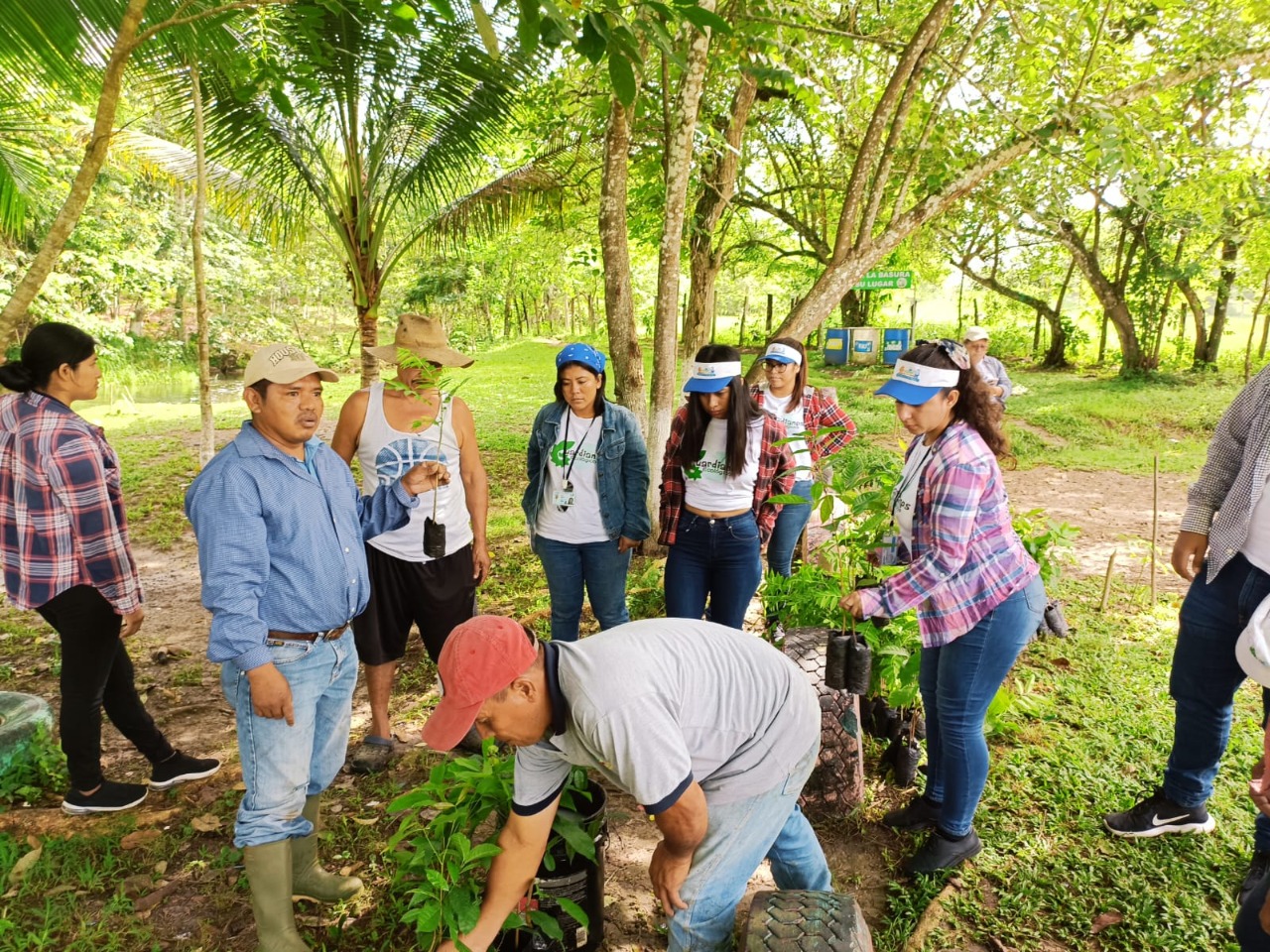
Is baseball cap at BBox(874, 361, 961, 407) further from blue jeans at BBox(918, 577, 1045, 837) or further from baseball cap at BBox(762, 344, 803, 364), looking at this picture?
baseball cap at BBox(762, 344, 803, 364)

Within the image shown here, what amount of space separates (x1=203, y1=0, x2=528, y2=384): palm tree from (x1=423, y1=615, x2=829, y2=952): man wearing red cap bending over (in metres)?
5.48

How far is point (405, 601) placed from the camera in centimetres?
340

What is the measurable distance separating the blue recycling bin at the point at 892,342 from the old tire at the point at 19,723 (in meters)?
18.5

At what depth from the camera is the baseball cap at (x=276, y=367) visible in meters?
2.27

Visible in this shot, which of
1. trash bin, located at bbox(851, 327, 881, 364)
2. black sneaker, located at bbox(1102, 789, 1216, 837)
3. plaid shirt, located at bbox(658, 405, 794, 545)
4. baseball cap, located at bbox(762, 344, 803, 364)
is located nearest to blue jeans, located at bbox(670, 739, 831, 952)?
black sneaker, located at bbox(1102, 789, 1216, 837)

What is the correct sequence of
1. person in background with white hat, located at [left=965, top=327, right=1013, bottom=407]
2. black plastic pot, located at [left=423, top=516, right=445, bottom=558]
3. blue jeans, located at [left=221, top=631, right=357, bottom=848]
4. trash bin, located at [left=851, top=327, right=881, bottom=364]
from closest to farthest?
blue jeans, located at [left=221, top=631, right=357, bottom=848]
black plastic pot, located at [left=423, top=516, right=445, bottom=558]
person in background with white hat, located at [left=965, top=327, right=1013, bottom=407]
trash bin, located at [left=851, top=327, right=881, bottom=364]

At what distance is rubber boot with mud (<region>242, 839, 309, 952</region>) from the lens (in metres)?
2.27

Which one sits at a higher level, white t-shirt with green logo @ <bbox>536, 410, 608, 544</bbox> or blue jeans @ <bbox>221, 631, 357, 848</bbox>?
white t-shirt with green logo @ <bbox>536, 410, 608, 544</bbox>

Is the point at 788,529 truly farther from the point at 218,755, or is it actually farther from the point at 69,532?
the point at 69,532

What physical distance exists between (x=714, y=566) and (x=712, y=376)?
3.18ft

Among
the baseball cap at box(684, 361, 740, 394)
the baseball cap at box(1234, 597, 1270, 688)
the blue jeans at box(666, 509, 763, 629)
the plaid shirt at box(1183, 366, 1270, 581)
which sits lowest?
the blue jeans at box(666, 509, 763, 629)

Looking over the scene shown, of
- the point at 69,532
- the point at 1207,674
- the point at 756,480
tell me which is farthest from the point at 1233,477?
the point at 69,532

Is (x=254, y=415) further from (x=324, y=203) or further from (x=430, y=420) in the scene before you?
(x=324, y=203)

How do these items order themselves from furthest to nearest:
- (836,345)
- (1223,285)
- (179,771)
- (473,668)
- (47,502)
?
(836,345) → (1223,285) → (179,771) → (47,502) → (473,668)
